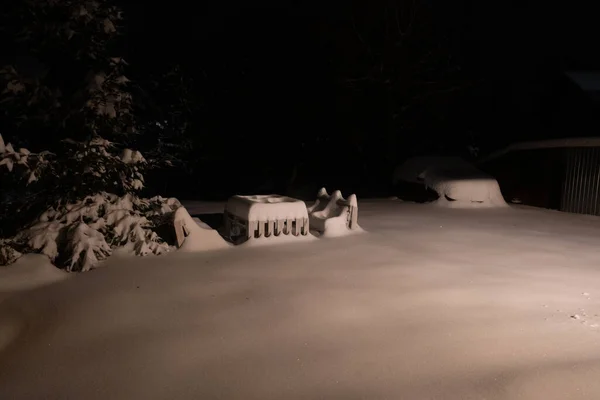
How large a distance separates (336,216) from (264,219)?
1907 mm

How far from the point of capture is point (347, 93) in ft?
68.3

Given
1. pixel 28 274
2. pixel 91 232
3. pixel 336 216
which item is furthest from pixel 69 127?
pixel 336 216

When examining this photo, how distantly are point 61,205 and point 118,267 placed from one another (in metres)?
1.57

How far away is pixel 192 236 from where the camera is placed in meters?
7.84

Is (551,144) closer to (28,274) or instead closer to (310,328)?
(310,328)

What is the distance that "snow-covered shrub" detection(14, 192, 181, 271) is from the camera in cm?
636

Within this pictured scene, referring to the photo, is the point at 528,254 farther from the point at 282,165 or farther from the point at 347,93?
the point at 282,165

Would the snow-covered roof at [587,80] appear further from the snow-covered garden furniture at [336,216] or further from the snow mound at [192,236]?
the snow mound at [192,236]

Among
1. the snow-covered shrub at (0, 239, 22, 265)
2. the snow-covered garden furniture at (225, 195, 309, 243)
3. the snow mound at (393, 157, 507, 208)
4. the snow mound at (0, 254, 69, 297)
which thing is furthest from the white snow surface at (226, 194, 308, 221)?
the snow mound at (393, 157, 507, 208)

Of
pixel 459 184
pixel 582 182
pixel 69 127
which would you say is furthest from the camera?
pixel 459 184

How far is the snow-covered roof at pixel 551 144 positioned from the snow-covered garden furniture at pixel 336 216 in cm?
800

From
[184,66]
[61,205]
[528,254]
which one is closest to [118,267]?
[61,205]

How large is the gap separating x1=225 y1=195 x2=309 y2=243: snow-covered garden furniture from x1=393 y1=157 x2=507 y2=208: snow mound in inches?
302

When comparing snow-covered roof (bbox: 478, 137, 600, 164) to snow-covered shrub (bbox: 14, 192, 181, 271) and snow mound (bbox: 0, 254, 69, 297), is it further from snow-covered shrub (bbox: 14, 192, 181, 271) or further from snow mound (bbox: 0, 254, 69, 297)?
snow mound (bbox: 0, 254, 69, 297)
